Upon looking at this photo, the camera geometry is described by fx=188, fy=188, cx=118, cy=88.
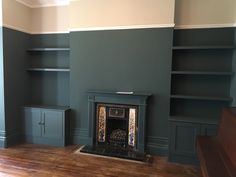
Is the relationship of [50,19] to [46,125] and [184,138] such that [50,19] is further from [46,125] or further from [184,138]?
[184,138]

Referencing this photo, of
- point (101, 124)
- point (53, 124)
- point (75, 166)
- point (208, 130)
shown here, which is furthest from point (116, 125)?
point (208, 130)

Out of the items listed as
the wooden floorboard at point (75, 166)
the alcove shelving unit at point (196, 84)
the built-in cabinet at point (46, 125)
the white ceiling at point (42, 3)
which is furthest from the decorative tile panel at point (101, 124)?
the white ceiling at point (42, 3)

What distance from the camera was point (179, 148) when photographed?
2963mm

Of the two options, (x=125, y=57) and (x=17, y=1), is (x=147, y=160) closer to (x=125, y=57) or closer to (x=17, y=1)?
(x=125, y=57)

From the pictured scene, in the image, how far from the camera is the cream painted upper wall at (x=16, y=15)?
3.37 m

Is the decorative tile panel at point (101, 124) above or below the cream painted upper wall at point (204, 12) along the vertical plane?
below

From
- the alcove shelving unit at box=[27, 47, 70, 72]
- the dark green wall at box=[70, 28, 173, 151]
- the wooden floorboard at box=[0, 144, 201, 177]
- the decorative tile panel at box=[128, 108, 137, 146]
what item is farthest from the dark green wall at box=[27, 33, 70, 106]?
the decorative tile panel at box=[128, 108, 137, 146]

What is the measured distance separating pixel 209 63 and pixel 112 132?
208cm

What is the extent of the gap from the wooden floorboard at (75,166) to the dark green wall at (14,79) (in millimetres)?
518

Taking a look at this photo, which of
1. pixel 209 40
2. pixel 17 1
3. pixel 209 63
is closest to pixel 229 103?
pixel 209 63

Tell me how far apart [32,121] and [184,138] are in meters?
2.82

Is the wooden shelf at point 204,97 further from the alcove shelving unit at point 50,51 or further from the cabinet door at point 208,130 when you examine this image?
the alcove shelving unit at point 50,51

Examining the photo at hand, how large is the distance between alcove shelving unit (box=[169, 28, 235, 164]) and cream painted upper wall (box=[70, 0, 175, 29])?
1.46 feet

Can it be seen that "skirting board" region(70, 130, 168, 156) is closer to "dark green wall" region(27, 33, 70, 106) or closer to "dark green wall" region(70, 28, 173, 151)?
"dark green wall" region(70, 28, 173, 151)
